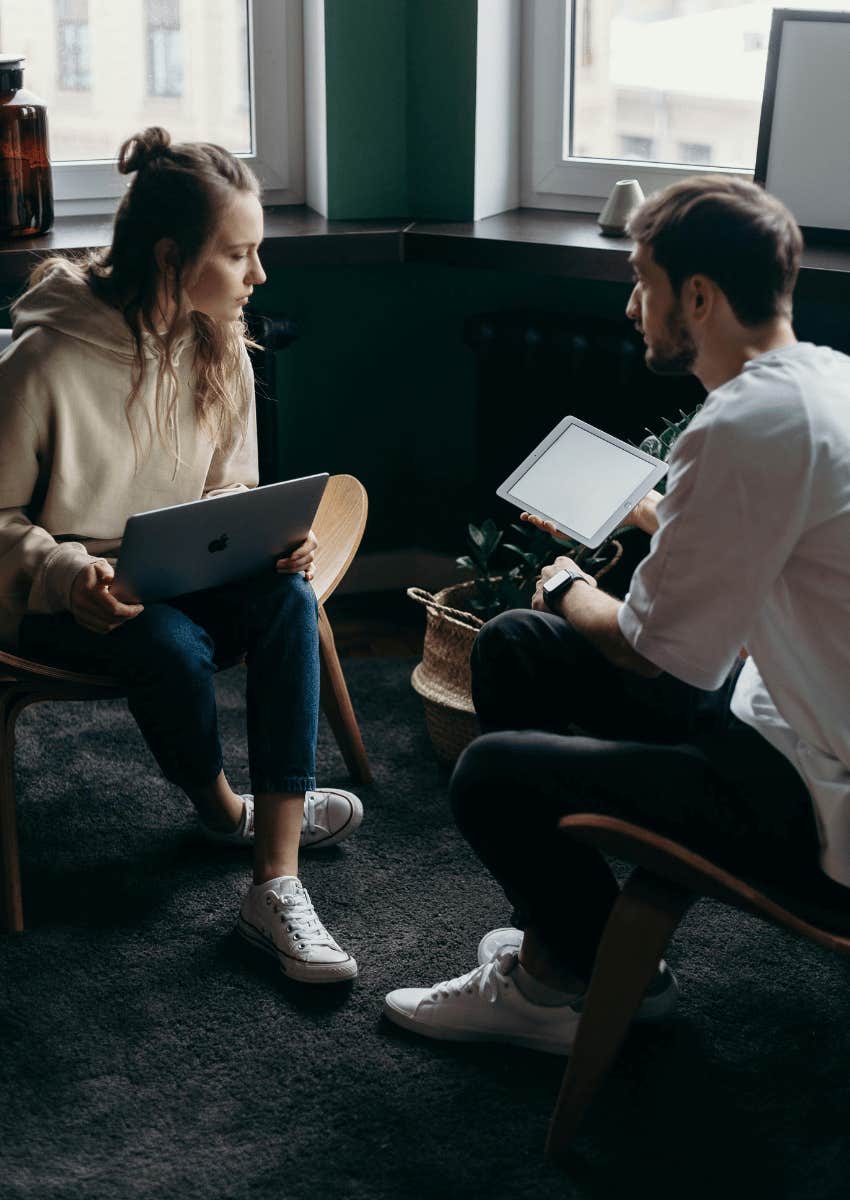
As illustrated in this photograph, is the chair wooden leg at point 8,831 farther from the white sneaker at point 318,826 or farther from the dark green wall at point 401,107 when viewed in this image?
the dark green wall at point 401,107

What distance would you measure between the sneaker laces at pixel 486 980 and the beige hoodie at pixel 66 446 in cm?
70

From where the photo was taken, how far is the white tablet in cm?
173

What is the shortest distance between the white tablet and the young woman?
35cm

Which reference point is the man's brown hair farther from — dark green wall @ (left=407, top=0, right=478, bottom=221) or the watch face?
dark green wall @ (left=407, top=0, right=478, bottom=221)

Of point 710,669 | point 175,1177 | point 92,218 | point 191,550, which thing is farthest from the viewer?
point 92,218

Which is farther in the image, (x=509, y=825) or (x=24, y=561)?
(x=24, y=561)

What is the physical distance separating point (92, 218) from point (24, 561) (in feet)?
3.99

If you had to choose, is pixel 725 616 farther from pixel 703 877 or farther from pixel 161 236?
pixel 161 236

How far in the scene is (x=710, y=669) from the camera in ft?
4.37

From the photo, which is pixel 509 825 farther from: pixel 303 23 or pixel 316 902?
pixel 303 23

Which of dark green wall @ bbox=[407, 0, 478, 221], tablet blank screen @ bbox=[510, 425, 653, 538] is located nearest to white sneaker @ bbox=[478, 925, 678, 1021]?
tablet blank screen @ bbox=[510, 425, 653, 538]

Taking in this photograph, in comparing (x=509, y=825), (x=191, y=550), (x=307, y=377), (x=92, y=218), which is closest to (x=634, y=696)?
(x=509, y=825)

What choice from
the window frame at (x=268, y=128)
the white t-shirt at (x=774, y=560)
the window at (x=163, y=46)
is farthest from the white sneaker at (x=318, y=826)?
the window at (x=163, y=46)

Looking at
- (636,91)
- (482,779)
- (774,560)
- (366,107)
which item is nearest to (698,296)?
(774,560)
